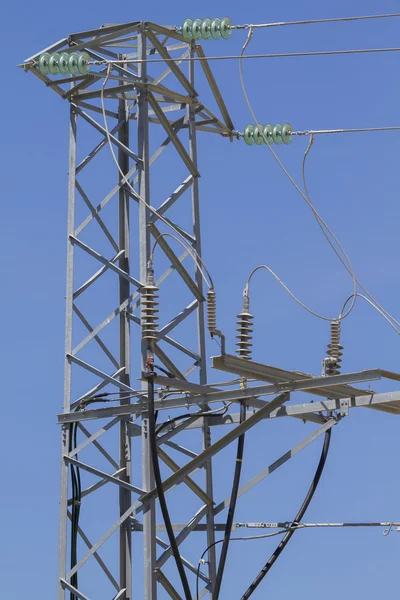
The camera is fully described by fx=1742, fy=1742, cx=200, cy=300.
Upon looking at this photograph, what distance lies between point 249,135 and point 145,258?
2535 millimetres

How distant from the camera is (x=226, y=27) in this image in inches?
723

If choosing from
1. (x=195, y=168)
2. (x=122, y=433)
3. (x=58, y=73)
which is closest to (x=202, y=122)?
(x=195, y=168)

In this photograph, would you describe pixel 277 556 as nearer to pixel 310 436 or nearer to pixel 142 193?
pixel 310 436

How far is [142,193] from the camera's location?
1855 cm

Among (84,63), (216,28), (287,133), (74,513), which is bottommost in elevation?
(74,513)

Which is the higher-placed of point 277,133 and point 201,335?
point 277,133

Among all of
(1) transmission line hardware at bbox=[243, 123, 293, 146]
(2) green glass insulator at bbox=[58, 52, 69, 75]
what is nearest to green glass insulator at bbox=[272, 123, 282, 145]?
(1) transmission line hardware at bbox=[243, 123, 293, 146]

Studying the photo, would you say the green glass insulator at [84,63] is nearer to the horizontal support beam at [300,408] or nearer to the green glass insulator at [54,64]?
the green glass insulator at [54,64]

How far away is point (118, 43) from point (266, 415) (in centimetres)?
502

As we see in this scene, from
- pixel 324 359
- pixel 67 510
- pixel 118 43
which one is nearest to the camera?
pixel 324 359

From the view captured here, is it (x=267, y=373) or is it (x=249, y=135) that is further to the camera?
(x=249, y=135)

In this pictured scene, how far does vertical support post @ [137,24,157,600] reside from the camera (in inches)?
685

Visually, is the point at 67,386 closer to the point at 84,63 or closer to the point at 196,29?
the point at 84,63

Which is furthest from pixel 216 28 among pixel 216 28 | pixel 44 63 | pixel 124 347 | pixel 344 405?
pixel 344 405
